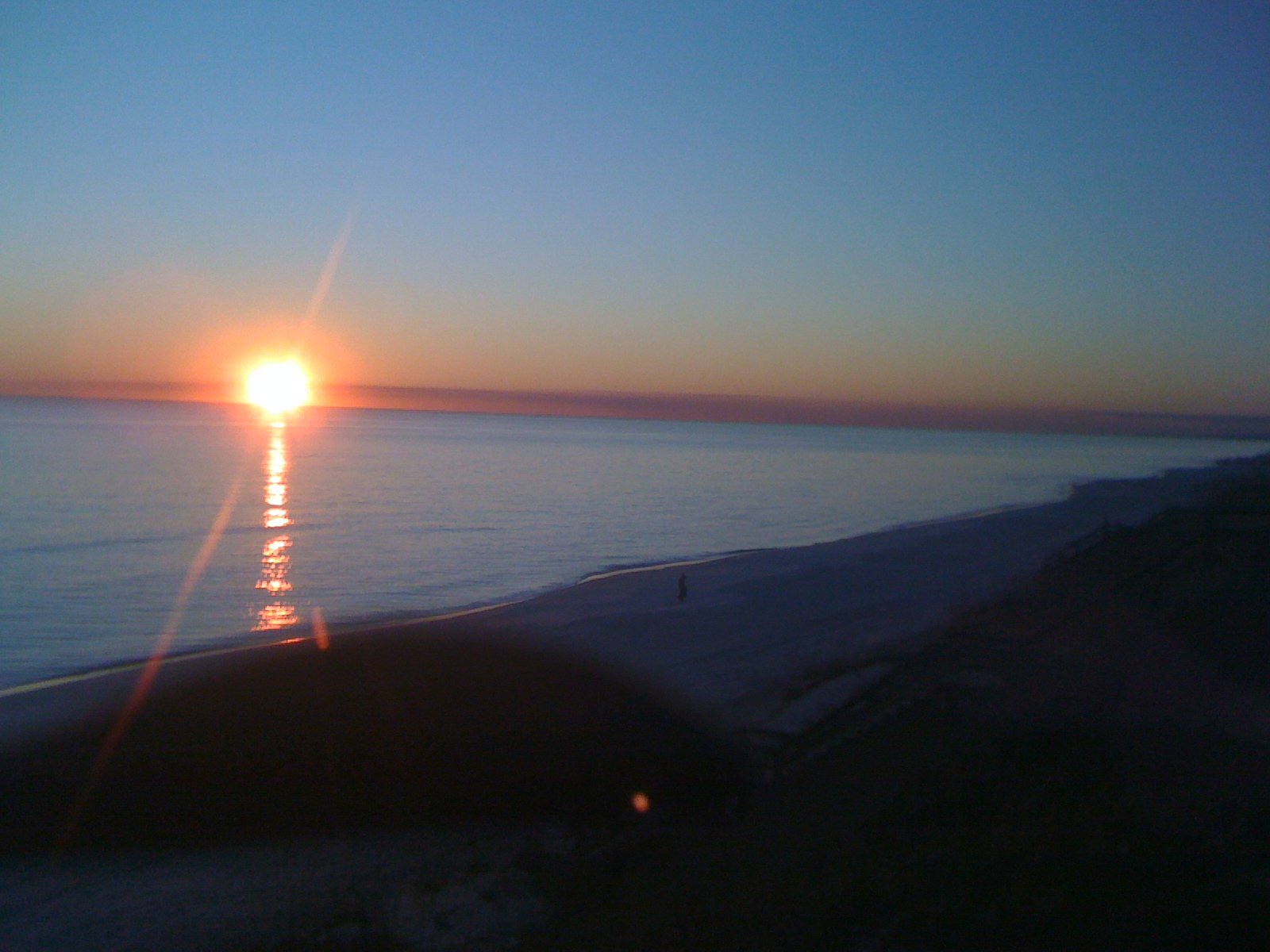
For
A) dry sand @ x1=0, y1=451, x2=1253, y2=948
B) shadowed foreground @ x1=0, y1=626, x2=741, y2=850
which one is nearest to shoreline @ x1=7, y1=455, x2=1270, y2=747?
dry sand @ x1=0, y1=451, x2=1253, y2=948

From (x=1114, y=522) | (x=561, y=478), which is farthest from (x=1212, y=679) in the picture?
(x=561, y=478)

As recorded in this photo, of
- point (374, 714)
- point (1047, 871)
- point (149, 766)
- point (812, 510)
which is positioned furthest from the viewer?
point (812, 510)

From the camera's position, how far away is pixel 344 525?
36.6 meters

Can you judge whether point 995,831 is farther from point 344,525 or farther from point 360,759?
point 344,525

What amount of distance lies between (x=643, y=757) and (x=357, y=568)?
18.6 meters

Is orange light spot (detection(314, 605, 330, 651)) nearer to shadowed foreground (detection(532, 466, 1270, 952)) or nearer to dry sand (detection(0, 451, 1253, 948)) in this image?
dry sand (detection(0, 451, 1253, 948))

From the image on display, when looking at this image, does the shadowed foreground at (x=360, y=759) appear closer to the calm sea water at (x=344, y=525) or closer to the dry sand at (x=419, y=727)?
the dry sand at (x=419, y=727)

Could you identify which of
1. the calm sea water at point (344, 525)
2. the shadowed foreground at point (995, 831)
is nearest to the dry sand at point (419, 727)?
the shadowed foreground at point (995, 831)

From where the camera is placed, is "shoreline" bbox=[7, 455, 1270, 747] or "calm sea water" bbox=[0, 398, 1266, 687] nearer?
"shoreline" bbox=[7, 455, 1270, 747]

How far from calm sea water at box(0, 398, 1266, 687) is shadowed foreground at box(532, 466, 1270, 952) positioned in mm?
12436

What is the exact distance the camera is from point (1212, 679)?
12.3 metres

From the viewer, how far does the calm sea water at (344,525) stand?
20734 millimetres

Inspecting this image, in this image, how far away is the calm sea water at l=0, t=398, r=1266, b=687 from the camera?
2073 centimetres

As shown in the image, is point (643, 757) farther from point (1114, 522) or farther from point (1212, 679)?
point (1114, 522)
